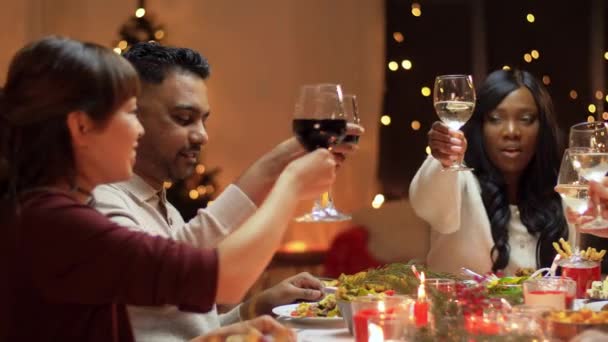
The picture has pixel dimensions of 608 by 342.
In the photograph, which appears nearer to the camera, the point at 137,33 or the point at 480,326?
the point at 480,326

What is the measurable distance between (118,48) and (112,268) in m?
3.26

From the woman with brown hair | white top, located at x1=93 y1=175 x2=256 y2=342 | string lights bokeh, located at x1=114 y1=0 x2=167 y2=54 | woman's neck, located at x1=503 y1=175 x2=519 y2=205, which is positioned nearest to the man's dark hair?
white top, located at x1=93 y1=175 x2=256 y2=342

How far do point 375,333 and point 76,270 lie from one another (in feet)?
1.70

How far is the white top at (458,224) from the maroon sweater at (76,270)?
5.81 feet

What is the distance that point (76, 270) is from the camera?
4.28ft

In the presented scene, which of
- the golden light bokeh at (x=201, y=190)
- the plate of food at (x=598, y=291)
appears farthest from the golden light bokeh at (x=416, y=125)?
the plate of food at (x=598, y=291)

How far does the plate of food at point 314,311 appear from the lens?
1.96 metres

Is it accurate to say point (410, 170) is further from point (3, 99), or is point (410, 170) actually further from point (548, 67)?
point (3, 99)

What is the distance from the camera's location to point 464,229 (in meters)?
3.23

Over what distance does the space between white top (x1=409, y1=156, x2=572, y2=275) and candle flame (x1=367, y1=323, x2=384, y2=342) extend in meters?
1.51

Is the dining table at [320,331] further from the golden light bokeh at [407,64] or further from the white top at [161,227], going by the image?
the golden light bokeh at [407,64]

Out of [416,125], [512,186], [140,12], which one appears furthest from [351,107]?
[140,12]

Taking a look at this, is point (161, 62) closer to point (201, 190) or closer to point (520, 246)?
point (520, 246)

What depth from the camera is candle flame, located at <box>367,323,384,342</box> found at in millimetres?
1505
